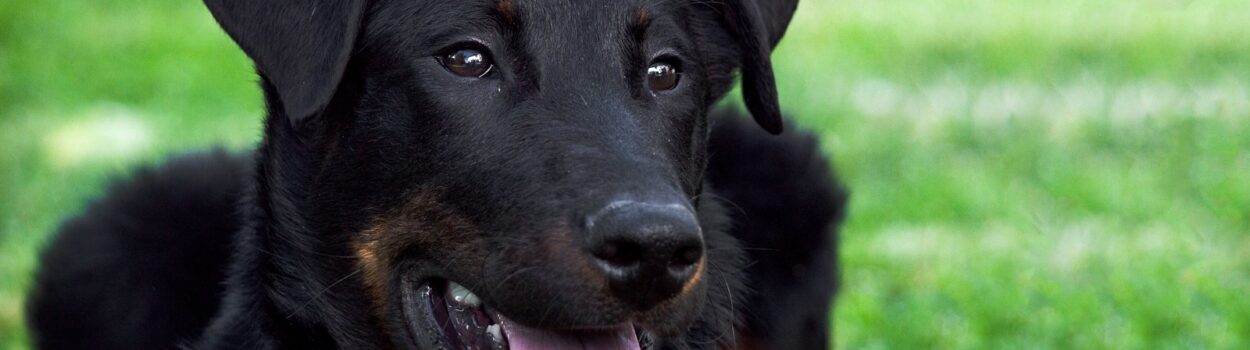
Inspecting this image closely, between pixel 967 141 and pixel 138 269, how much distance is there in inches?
197

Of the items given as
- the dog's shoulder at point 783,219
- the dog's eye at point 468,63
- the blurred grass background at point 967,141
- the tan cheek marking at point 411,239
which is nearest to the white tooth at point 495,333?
the tan cheek marking at point 411,239

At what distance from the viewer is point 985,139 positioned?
351 inches

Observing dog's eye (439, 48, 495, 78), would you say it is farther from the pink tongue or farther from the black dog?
the pink tongue

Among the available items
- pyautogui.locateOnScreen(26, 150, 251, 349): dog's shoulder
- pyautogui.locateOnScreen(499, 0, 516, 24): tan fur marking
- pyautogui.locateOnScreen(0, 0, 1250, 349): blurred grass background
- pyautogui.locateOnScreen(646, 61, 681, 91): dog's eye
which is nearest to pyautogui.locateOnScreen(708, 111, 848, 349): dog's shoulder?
pyautogui.locateOnScreen(0, 0, 1250, 349): blurred grass background

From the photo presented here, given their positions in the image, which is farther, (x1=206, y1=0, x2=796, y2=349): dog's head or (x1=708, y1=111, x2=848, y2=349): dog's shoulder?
(x1=708, y1=111, x2=848, y2=349): dog's shoulder

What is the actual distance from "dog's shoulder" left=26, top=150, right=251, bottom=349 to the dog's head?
5.21ft

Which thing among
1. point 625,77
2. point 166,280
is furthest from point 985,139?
point 625,77

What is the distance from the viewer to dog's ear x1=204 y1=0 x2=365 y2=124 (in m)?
3.68

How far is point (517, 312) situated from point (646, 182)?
16.9 inches

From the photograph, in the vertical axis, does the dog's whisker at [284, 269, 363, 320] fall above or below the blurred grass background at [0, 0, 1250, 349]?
above

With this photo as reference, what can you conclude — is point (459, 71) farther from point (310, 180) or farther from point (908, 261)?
point (908, 261)

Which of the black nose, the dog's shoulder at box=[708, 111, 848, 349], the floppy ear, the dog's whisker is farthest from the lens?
the dog's shoulder at box=[708, 111, 848, 349]

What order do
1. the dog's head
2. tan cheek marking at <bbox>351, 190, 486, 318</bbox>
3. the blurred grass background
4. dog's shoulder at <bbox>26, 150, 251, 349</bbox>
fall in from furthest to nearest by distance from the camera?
the blurred grass background → dog's shoulder at <bbox>26, 150, 251, 349</bbox> → tan cheek marking at <bbox>351, 190, 486, 318</bbox> → the dog's head

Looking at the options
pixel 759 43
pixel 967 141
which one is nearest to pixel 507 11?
pixel 759 43
